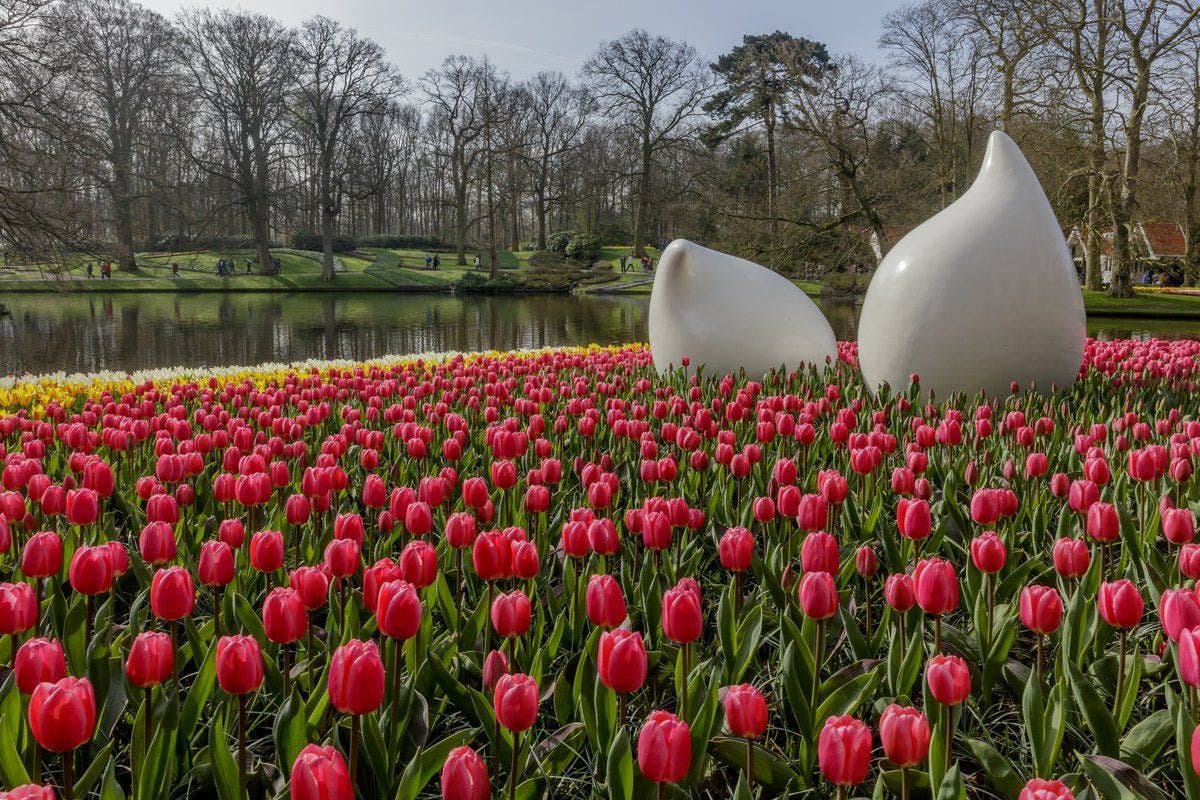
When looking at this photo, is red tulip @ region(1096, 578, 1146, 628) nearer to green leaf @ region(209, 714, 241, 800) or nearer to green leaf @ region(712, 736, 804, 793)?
green leaf @ region(712, 736, 804, 793)

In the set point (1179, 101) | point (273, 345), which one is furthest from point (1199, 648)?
point (1179, 101)

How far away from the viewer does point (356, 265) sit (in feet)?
161

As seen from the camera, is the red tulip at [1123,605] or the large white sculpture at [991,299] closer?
the red tulip at [1123,605]

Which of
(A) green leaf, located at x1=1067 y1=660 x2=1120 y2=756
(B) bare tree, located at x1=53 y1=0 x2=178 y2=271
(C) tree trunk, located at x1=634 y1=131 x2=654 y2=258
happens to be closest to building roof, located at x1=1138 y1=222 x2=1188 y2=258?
(C) tree trunk, located at x1=634 y1=131 x2=654 y2=258

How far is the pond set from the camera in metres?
15.8

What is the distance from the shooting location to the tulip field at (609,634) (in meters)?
1.43

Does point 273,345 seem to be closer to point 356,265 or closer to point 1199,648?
point 1199,648

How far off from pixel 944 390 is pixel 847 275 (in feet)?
74.0

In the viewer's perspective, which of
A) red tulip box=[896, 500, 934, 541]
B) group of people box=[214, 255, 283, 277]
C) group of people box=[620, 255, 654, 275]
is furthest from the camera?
group of people box=[620, 255, 654, 275]

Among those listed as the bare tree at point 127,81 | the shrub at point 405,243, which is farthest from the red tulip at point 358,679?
the shrub at point 405,243

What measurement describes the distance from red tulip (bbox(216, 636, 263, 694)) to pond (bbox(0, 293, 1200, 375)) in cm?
1380

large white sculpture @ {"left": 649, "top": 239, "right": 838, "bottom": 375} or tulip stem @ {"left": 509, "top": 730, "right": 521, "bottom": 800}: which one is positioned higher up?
large white sculpture @ {"left": 649, "top": 239, "right": 838, "bottom": 375}

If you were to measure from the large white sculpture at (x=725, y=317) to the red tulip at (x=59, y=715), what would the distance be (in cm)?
597

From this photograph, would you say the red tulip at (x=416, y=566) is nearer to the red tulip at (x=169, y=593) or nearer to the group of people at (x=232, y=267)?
the red tulip at (x=169, y=593)
